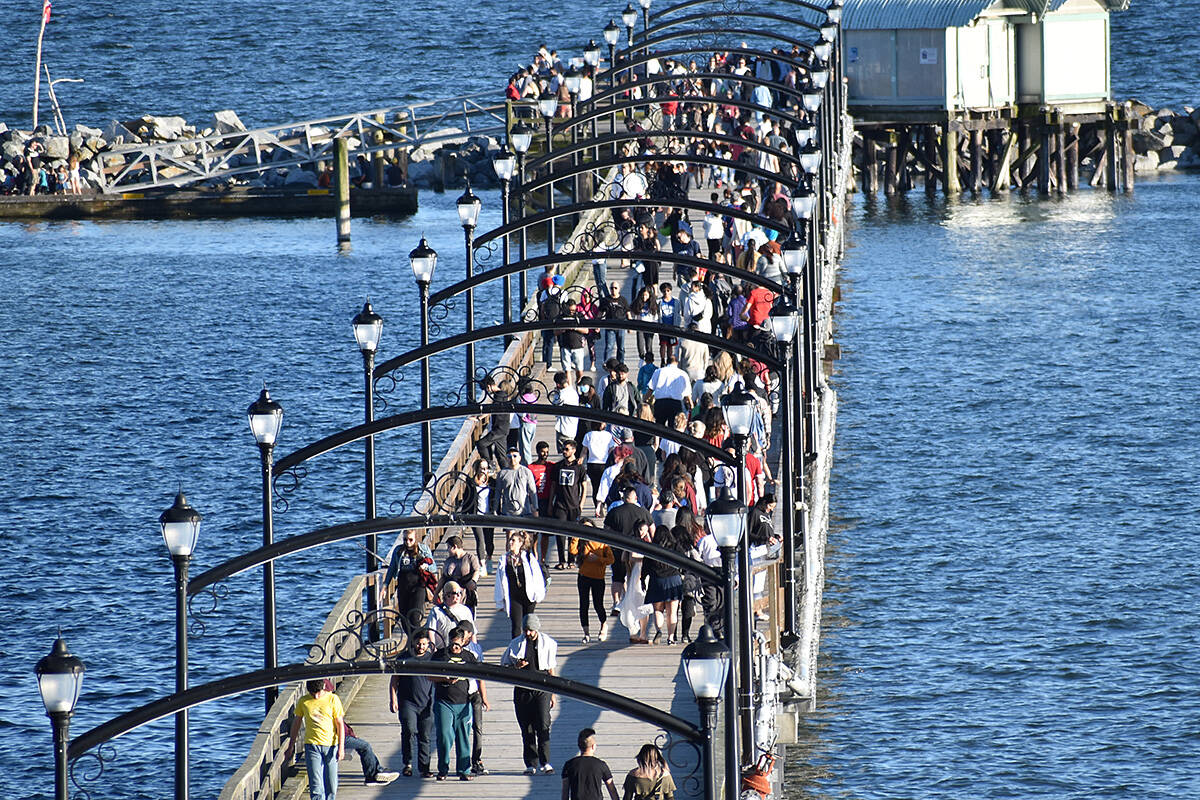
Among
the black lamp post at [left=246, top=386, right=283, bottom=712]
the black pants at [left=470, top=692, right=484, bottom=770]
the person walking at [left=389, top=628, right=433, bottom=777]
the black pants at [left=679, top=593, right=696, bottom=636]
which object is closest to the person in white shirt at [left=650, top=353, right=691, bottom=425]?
the black pants at [left=679, top=593, right=696, bottom=636]

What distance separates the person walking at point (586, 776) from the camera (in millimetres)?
15680

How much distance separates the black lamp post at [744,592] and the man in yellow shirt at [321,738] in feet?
11.0

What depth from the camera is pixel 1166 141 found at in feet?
262

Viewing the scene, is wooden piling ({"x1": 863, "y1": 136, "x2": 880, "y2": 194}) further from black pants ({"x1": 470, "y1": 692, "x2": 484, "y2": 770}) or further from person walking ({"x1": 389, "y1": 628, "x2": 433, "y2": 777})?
person walking ({"x1": 389, "y1": 628, "x2": 433, "y2": 777})

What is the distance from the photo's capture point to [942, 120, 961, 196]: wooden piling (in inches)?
2726

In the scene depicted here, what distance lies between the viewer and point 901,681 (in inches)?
1080

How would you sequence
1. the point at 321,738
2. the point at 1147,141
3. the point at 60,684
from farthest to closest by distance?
the point at 1147,141 < the point at 321,738 < the point at 60,684

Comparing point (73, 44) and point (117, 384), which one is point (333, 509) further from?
point (73, 44)

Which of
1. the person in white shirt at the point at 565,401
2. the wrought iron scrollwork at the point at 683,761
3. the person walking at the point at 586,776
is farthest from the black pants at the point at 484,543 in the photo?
the person walking at the point at 586,776

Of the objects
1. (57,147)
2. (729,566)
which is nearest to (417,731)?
(729,566)

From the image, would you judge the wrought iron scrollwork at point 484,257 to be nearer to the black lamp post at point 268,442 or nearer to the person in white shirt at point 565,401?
the person in white shirt at point 565,401

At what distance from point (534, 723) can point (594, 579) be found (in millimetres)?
3284

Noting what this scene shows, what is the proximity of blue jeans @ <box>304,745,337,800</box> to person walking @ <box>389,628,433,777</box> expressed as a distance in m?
0.97

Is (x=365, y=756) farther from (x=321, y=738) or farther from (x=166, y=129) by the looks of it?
(x=166, y=129)
